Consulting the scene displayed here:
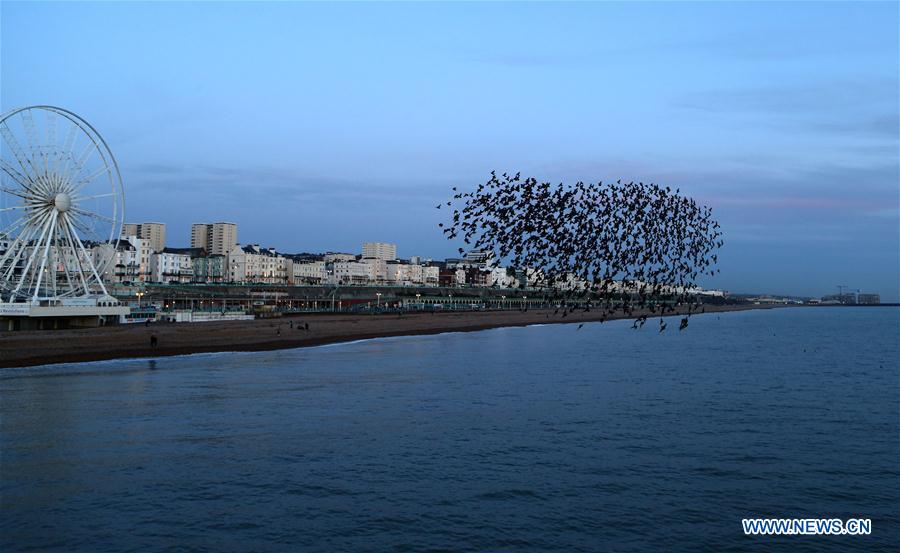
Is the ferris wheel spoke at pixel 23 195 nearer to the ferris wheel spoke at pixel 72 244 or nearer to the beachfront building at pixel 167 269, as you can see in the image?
the ferris wheel spoke at pixel 72 244

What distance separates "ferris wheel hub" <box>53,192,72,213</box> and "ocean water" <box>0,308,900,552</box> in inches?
1143

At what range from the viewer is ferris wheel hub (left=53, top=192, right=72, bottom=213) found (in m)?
66.9

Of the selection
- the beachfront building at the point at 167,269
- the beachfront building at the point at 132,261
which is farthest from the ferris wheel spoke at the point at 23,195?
the beachfront building at the point at 167,269

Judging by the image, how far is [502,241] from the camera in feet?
92.9

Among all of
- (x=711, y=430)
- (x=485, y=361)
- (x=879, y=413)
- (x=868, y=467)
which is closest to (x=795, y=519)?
(x=868, y=467)

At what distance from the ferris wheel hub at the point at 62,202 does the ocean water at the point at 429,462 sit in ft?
95.3

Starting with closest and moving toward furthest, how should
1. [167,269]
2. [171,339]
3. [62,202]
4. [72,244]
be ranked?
[171,339] < [62,202] < [72,244] < [167,269]

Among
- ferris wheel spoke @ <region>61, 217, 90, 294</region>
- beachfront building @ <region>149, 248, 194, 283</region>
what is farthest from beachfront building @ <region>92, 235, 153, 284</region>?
ferris wheel spoke @ <region>61, 217, 90, 294</region>

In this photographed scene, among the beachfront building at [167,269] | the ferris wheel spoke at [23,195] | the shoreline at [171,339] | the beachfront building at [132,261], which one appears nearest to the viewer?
the shoreline at [171,339]

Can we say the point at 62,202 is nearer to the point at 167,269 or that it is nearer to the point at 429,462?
the point at 429,462

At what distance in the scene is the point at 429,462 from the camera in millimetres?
22578

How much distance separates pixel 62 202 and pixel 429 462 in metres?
57.9

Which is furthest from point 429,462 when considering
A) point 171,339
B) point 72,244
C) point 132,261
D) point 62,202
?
point 132,261

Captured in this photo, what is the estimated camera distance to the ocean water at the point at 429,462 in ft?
55.5
